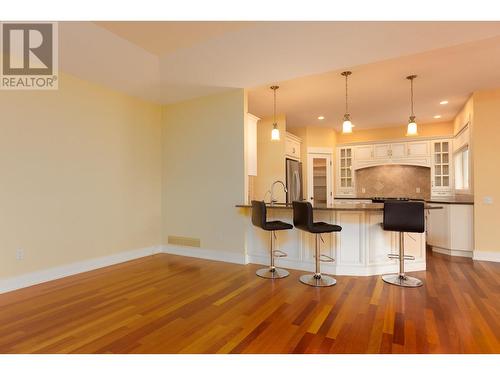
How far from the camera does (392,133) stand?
6.96m

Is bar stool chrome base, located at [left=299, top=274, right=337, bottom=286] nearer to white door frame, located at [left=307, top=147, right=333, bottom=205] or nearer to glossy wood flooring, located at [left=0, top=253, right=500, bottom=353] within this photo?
glossy wood flooring, located at [left=0, top=253, right=500, bottom=353]

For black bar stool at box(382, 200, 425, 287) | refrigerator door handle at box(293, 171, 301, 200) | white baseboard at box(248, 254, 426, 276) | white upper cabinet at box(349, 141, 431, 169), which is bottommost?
white baseboard at box(248, 254, 426, 276)

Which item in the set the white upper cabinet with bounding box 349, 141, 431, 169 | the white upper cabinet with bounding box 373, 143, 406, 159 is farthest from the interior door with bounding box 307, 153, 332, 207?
the white upper cabinet with bounding box 373, 143, 406, 159

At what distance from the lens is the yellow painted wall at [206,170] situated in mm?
4355

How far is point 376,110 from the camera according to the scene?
560cm

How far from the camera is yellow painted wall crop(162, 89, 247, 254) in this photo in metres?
4.36

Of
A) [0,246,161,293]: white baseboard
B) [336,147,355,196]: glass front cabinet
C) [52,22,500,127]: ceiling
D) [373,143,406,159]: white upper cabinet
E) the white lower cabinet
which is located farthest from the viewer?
[336,147,355,196]: glass front cabinet

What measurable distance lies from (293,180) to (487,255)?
3568 millimetres

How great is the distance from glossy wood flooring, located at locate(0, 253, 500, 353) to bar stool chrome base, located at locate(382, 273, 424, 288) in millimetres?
107

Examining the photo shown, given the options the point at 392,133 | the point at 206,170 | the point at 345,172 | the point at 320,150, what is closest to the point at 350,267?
the point at 206,170

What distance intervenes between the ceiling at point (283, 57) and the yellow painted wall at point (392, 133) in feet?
6.40

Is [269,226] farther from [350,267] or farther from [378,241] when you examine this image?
[378,241]
